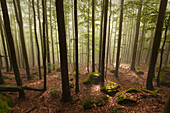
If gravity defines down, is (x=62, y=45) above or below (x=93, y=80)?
above

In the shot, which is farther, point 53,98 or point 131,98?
point 53,98

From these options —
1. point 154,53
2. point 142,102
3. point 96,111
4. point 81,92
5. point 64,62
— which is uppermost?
point 154,53

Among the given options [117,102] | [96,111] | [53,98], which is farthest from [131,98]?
[53,98]

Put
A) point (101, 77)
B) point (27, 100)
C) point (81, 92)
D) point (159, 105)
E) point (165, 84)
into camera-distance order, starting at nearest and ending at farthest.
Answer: point (159, 105)
point (27, 100)
point (81, 92)
point (165, 84)
point (101, 77)

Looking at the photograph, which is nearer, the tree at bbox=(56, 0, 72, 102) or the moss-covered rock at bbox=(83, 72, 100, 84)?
the tree at bbox=(56, 0, 72, 102)

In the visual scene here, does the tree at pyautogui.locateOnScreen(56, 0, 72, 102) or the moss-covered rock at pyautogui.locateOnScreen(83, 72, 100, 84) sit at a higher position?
the tree at pyautogui.locateOnScreen(56, 0, 72, 102)

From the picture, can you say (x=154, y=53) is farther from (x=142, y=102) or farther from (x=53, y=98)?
(x=53, y=98)

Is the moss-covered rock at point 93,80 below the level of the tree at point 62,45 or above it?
below

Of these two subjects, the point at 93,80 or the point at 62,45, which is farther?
the point at 93,80

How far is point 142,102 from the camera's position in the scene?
503 centimetres

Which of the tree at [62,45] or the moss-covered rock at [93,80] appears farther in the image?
the moss-covered rock at [93,80]

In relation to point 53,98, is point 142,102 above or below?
above

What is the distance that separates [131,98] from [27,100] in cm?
874

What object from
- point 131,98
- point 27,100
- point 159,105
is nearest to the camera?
point 159,105
